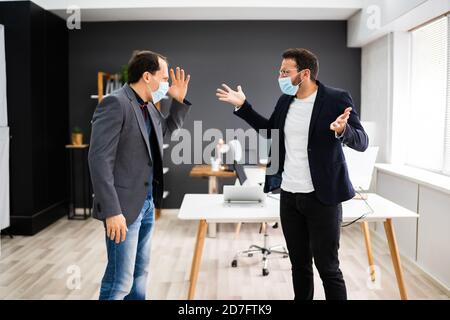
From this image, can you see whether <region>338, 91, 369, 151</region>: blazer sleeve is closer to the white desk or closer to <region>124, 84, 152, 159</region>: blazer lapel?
the white desk

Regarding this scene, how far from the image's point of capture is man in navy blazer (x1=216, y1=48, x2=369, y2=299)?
223 centimetres

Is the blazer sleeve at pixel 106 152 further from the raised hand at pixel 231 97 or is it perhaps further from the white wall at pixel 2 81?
the white wall at pixel 2 81

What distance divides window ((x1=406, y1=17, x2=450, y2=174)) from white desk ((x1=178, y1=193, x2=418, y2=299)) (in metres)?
1.54

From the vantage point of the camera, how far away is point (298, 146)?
230 cm

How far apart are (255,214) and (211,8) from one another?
3298mm

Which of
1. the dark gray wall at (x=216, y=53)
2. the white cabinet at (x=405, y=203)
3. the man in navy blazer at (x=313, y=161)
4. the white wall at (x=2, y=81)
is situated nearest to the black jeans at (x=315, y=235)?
the man in navy blazer at (x=313, y=161)

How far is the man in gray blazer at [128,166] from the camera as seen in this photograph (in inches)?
78.6

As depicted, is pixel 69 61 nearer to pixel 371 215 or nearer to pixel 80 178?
pixel 80 178

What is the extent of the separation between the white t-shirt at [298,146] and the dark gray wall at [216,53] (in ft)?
12.7

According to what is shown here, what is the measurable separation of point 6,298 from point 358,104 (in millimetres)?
4791

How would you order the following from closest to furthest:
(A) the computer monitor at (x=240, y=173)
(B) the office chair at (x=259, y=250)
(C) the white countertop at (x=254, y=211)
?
(C) the white countertop at (x=254, y=211)
(B) the office chair at (x=259, y=250)
(A) the computer monitor at (x=240, y=173)

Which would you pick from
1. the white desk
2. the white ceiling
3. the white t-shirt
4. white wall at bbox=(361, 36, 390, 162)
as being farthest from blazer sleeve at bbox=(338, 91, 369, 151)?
the white ceiling

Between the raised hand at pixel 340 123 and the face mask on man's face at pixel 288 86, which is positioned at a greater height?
the face mask on man's face at pixel 288 86

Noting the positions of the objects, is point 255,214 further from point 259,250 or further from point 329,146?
point 259,250
